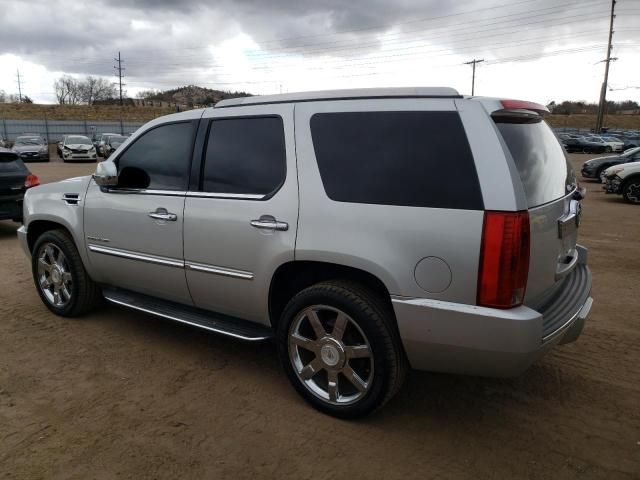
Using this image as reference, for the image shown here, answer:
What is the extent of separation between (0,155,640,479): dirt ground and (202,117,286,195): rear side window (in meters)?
1.35

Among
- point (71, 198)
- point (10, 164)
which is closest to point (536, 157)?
point (71, 198)

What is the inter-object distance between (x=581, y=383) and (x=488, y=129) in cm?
201

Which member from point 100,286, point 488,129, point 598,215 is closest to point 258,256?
point 488,129

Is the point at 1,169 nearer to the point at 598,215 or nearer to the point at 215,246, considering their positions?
the point at 215,246

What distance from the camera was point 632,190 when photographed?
12773 mm

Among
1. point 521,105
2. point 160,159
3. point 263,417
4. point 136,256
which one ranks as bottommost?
point 263,417

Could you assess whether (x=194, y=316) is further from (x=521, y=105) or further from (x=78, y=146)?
(x=78, y=146)

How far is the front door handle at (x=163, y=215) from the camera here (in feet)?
11.7

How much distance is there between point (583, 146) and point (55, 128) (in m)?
49.3

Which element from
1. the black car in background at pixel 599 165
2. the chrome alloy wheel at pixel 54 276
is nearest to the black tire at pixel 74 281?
the chrome alloy wheel at pixel 54 276

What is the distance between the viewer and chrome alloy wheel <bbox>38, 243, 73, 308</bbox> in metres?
4.62

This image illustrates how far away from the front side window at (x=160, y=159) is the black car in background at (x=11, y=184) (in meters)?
5.18

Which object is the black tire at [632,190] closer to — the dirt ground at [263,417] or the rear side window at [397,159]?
the dirt ground at [263,417]

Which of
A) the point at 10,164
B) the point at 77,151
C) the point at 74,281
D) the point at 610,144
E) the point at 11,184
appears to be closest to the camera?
the point at 74,281
